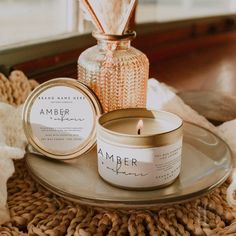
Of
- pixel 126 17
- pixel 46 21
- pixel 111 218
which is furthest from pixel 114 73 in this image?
pixel 46 21

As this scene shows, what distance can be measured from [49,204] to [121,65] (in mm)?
197

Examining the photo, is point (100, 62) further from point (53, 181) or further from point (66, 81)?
point (53, 181)

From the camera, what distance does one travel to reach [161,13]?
1.30 meters

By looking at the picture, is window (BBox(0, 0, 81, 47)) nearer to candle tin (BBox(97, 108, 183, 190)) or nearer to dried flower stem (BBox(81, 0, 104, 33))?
dried flower stem (BBox(81, 0, 104, 33))

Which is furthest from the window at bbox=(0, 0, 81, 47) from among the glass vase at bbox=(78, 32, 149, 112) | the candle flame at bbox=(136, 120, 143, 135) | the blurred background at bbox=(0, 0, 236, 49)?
the candle flame at bbox=(136, 120, 143, 135)

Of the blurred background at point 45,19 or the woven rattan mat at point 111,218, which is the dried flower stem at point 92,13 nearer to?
the woven rattan mat at point 111,218

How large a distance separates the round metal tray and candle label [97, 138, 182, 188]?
1cm

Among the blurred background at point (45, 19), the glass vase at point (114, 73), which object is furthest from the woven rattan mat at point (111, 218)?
the blurred background at point (45, 19)

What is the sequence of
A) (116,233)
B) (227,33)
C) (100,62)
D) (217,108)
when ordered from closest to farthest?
(116,233) < (100,62) < (217,108) < (227,33)

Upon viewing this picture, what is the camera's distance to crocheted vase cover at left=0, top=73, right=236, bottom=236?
40 centimetres

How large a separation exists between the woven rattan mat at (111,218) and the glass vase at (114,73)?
0.15 meters

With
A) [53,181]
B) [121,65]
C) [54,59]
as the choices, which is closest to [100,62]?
[121,65]

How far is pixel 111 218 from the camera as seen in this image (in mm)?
416

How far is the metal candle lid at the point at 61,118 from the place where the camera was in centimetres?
50
